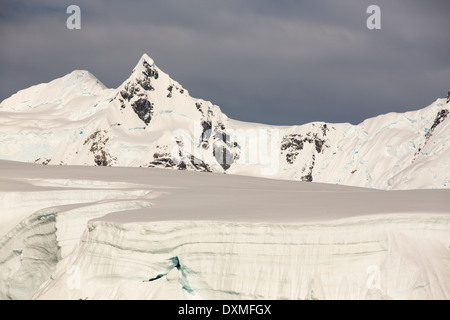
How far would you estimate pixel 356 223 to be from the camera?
106 ft

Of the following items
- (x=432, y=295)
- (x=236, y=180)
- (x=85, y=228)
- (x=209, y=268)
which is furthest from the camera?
(x=236, y=180)

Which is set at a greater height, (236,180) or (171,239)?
(236,180)

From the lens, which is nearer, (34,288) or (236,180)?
(34,288)

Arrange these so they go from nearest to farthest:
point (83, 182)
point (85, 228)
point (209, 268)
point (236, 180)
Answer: point (209, 268), point (85, 228), point (83, 182), point (236, 180)

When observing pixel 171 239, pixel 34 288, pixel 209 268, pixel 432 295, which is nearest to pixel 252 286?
pixel 209 268

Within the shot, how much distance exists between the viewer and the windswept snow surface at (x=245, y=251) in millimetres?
31438

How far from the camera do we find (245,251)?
32750mm

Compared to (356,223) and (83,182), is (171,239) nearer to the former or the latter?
(356,223)

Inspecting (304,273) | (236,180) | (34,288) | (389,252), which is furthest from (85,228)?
(236,180)

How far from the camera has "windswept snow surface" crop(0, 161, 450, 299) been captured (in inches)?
1238

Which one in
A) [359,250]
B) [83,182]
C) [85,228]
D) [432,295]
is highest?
[83,182]

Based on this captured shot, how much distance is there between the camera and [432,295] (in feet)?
101

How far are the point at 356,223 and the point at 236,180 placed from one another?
24.4 meters

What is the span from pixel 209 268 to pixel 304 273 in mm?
4181
